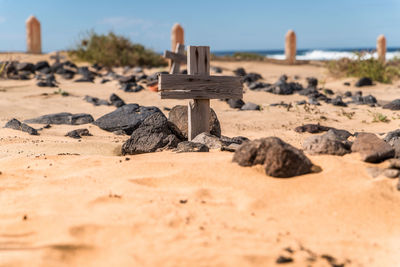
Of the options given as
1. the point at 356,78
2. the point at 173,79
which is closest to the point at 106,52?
the point at 356,78

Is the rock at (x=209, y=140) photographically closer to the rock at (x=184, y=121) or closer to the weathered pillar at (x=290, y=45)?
the rock at (x=184, y=121)

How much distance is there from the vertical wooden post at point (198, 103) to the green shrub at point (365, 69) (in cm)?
1059

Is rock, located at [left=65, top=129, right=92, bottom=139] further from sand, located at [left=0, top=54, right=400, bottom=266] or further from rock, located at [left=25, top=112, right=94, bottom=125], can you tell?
sand, located at [left=0, top=54, right=400, bottom=266]

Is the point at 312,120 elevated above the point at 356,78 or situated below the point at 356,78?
below

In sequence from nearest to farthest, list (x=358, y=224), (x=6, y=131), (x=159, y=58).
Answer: (x=358, y=224) → (x=6, y=131) → (x=159, y=58)

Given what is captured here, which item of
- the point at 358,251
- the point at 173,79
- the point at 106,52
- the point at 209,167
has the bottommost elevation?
the point at 358,251

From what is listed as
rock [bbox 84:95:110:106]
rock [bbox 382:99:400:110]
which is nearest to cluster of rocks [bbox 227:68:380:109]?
rock [bbox 382:99:400:110]

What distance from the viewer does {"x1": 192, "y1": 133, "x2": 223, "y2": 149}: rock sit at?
529 centimetres

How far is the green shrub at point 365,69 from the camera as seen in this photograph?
14820 mm

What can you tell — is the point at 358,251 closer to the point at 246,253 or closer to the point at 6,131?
the point at 246,253

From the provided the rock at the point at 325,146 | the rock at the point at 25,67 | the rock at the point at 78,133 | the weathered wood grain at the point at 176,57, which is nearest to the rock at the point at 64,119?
the rock at the point at 78,133

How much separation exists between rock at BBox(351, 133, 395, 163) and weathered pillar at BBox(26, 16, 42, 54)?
63.7 ft

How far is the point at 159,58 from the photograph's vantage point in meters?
Answer: 19.8

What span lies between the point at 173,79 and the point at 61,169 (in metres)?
1.73
